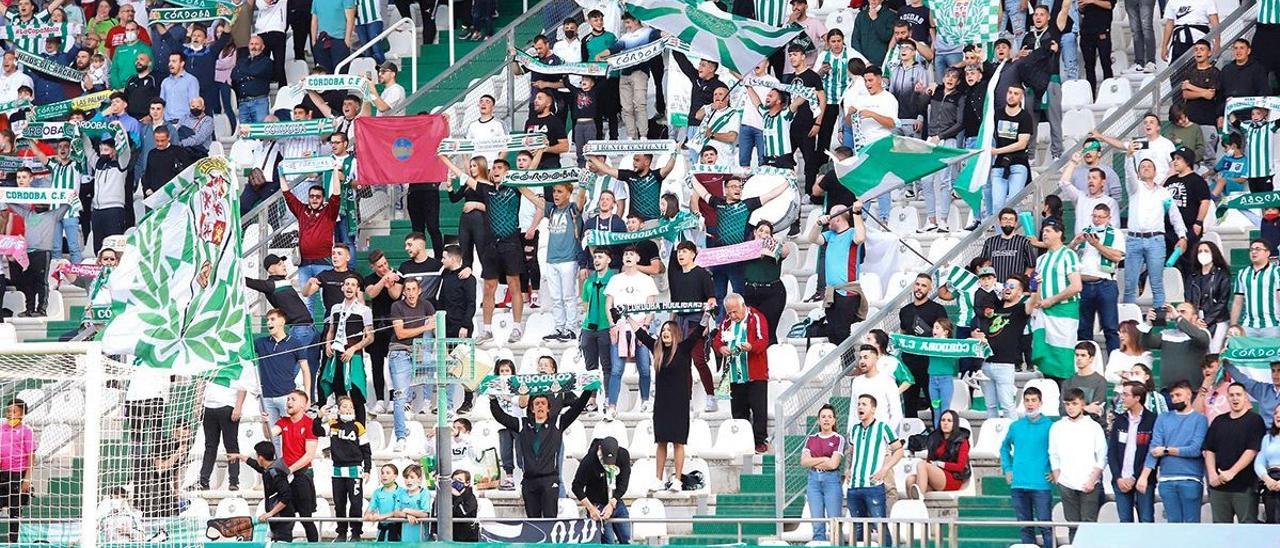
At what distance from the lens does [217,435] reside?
23109mm

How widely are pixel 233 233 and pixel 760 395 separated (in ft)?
16.1

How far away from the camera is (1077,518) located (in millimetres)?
20031

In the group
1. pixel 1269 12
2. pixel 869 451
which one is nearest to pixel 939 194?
pixel 1269 12

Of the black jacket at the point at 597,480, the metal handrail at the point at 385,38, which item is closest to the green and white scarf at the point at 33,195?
the metal handrail at the point at 385,38

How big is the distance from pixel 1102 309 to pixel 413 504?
6386 millimetres

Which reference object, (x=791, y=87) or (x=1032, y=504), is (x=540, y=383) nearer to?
(x=1032, y=504)

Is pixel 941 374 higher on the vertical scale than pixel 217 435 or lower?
higher

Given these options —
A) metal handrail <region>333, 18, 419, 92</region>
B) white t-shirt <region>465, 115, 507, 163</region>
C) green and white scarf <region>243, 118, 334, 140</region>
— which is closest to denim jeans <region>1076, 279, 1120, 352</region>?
white t-shirt <region>465, 115, 507, 163</region>

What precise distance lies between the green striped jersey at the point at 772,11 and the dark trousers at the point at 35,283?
830cm

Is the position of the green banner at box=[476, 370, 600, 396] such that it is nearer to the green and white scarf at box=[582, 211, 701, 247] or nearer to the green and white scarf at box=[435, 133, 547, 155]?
the green and white scarf at box=[582, 211, 701, 247]

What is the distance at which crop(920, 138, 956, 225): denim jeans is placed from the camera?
24547 mm

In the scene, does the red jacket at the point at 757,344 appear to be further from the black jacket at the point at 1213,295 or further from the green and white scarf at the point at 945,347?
the black jacket at the point at 1213,295

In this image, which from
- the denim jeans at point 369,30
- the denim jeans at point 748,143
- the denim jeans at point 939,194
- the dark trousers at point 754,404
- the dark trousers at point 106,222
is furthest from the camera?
the denim jeans at point 369,30

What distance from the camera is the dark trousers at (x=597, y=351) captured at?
2328 centimetres
